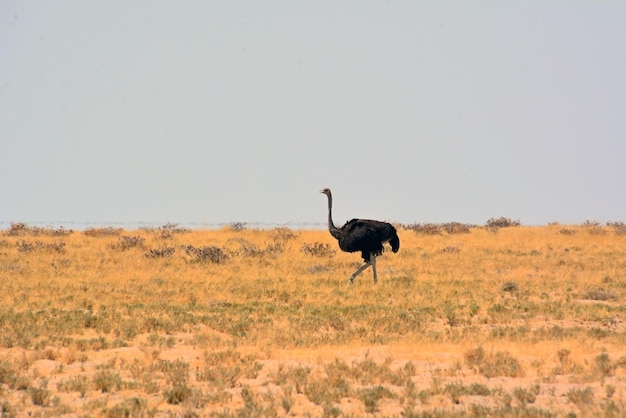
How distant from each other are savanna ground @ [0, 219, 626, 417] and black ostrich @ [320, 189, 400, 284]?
0.76 metres

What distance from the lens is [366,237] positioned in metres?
21.4

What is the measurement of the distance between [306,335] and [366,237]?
7.88 meters

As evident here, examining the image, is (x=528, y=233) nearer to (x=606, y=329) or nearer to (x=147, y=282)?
(x=147, y=282)

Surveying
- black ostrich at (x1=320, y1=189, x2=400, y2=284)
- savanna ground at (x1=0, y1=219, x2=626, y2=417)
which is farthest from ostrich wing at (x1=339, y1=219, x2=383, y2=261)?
savanna ground at (x1=0, y1=219, x2=626, y2=417)

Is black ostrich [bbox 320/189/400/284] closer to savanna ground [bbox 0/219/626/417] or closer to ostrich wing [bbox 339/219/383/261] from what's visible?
ostrich wing [bbox 339/219/383/261]

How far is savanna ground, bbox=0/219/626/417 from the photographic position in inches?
369

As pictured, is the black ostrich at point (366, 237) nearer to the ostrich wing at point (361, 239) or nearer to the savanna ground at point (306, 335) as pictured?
the ostrich wing at point (361, 239)

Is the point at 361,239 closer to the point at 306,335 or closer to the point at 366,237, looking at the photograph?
the point at 366,237

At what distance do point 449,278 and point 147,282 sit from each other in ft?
24.4

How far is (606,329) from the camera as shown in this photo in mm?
14781

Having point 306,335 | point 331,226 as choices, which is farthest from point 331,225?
point 306,335

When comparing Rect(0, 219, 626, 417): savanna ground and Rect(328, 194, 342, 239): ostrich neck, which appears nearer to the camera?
Rect(0, 219, 626, 417): savanna ground

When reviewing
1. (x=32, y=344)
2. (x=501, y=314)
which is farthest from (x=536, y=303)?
(x=32, y=344)

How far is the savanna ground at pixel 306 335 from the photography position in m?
9.37
